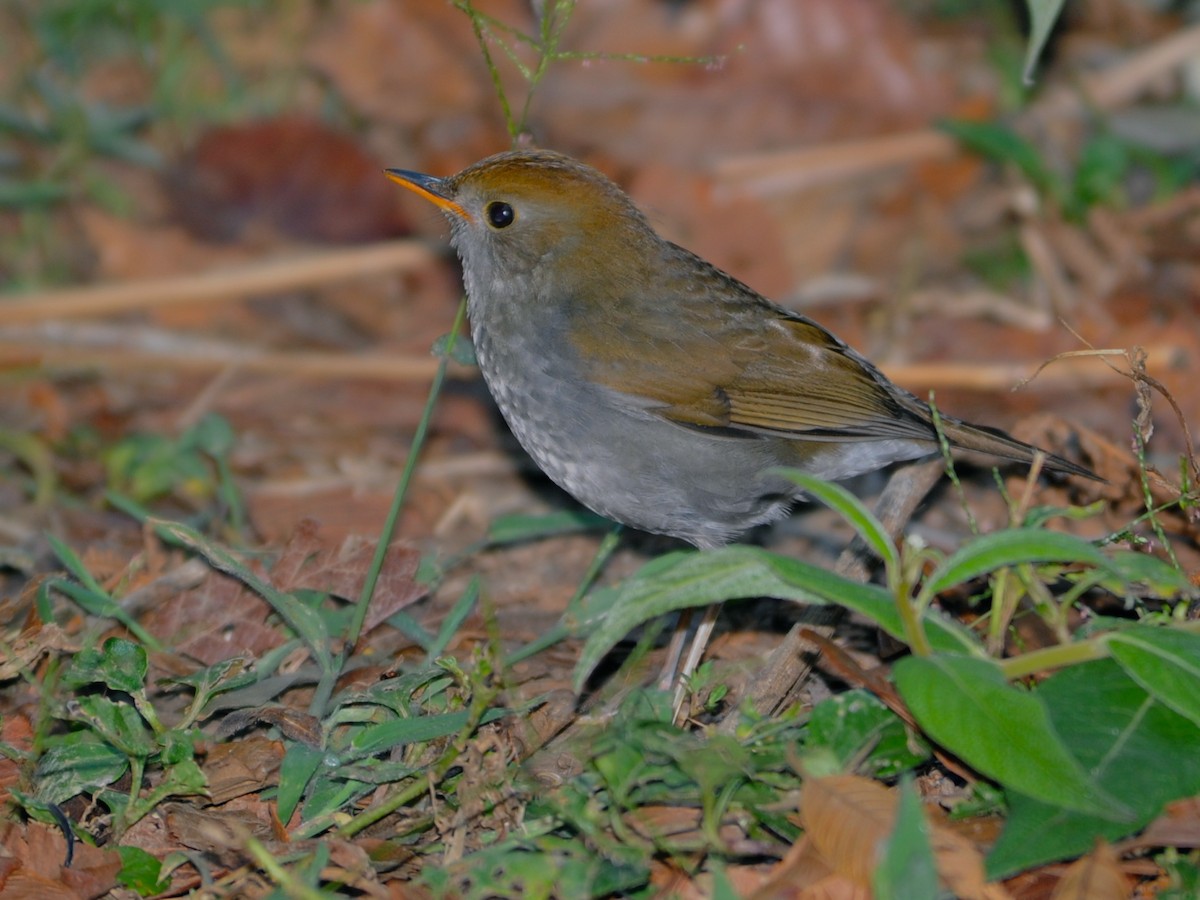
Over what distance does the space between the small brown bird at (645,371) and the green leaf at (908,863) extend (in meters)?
1.59

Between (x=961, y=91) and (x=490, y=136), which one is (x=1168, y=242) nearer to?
(x=961, y=91)

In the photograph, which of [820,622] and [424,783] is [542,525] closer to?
[820,622]

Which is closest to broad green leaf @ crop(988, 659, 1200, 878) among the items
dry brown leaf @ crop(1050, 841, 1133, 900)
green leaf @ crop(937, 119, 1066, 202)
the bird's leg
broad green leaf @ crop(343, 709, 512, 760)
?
dry brown leaf @ crop(1050, 841, 1133, 900)

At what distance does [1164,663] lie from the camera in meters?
2.89

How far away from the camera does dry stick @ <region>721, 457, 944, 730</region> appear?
3436 millimetres

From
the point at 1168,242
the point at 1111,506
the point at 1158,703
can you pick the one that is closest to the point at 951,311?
the point at 1168,242

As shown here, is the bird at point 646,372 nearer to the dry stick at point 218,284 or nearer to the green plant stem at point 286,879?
the green plant stem at point 286,879

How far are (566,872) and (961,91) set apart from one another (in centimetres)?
554

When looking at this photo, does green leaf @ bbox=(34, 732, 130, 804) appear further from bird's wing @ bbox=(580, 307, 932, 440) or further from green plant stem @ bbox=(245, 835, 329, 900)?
bird's wing @ bbox=(580, 307, 932, 440)

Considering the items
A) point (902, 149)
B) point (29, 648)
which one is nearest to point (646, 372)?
point (29, 648)

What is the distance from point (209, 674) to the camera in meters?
3.40

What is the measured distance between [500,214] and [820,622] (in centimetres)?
163

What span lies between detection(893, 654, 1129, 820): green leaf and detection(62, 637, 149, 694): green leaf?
5.80 feet

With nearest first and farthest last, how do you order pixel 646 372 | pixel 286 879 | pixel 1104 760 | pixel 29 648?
pixel 286 879, pixel 1104 760, pixel 29 648, pixel 646 372
